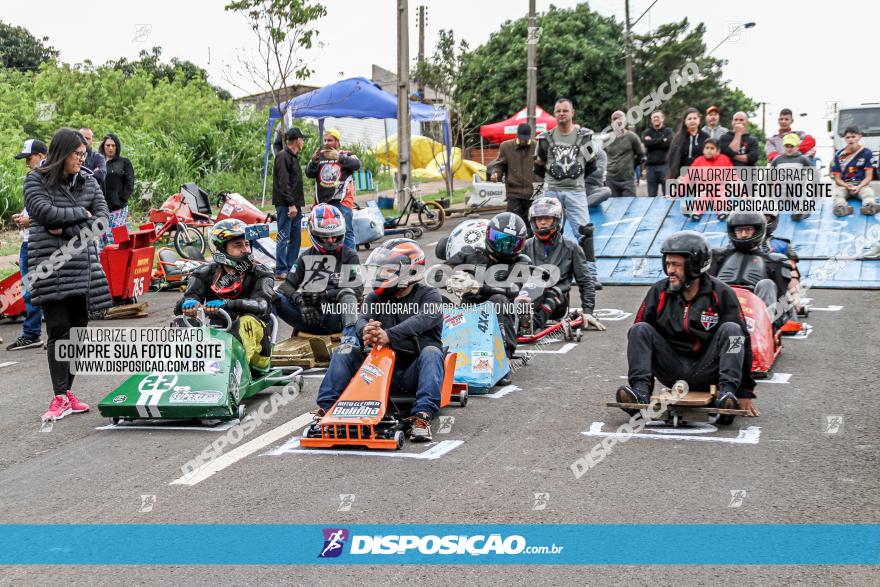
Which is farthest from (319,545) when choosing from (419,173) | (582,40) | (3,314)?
(582,40)

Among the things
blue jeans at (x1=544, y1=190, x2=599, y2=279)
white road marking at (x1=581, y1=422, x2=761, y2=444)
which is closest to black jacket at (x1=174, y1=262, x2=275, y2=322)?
white road marking at (x1=581, y1=422, x2=761, y2=444)

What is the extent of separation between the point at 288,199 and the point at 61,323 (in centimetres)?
727

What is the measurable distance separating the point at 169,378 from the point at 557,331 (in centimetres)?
473

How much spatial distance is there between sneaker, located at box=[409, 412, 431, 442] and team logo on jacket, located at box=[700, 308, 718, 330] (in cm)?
216

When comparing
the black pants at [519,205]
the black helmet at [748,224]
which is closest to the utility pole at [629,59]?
the black pants at [519,205]

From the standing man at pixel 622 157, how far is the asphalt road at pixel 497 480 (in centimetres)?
1017

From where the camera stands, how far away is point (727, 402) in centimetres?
717

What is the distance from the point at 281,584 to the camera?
4777mm

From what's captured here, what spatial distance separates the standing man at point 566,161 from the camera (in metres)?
14.0

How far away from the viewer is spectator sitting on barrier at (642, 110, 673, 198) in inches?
742

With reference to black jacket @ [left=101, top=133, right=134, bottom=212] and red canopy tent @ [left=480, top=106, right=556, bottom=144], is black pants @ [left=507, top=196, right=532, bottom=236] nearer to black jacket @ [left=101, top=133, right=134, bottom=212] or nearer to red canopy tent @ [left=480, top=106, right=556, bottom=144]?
black jacket @ [left=101, top=133, right=134, bottom=212]

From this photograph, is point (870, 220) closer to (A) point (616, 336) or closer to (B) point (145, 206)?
(A) point (616, 336)

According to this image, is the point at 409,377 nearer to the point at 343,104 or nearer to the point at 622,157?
the point at 622,157

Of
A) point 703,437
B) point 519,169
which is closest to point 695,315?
point 703,437
